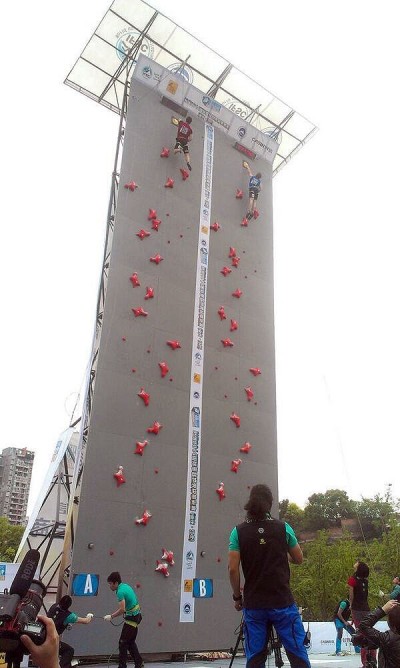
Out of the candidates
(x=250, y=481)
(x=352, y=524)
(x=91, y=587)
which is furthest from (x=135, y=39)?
(x=352, y=524)

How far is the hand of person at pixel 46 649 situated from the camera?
63.5 inches

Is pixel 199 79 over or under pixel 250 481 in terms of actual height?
over

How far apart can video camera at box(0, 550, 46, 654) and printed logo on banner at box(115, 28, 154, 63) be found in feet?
57.2

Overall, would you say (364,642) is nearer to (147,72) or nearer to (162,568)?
(162,568)

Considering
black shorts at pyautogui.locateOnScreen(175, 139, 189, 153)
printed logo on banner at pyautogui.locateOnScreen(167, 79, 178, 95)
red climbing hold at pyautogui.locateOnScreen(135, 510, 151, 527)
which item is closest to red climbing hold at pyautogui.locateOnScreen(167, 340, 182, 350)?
red climbing hold at pyautogui.locateOnScreen(135, 510, 151, 527)

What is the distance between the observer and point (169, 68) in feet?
56.6

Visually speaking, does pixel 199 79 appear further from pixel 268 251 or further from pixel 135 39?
pixel 268 251

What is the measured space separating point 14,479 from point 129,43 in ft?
346

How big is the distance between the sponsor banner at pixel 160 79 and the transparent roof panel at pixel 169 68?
2.34 feet

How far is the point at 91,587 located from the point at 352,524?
53.2 m

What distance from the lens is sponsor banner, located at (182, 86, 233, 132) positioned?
1584cm

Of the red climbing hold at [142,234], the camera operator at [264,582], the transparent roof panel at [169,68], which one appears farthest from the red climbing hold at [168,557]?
the transparent roof panel at [169,68]

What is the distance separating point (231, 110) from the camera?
59.5 feet

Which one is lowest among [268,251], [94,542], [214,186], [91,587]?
[91,587]
